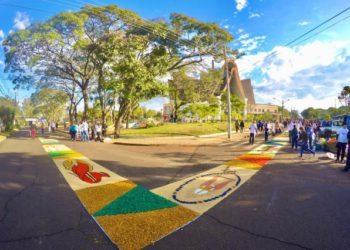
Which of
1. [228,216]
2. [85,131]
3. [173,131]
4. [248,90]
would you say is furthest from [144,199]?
[248,90]

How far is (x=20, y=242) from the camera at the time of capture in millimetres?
3256

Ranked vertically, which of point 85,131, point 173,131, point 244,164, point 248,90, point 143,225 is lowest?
point 143,225

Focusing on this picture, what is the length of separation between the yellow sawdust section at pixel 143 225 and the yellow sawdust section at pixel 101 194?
2.16 feet

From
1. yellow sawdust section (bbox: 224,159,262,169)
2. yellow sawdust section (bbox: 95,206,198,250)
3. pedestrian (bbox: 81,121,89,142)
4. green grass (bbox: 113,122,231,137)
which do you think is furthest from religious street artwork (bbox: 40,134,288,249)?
green grass (bbox: 113,122,231,137)

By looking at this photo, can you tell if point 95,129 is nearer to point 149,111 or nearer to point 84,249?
point 84,249

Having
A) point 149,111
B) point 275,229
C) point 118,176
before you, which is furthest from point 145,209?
point 149,111

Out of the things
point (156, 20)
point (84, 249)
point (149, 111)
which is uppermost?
point (156, 20)

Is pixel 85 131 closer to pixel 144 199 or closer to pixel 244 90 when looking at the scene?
pixel 144 199

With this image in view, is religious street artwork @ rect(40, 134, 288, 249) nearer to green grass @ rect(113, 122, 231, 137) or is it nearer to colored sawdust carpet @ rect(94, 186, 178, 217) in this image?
colored sawdust carpet @ rect(94, 186, 178, 217)

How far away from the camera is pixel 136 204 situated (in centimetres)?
472

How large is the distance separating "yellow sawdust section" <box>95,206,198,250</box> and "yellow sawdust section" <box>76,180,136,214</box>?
658 mm

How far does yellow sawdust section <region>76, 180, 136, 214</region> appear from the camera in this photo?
4.70 m

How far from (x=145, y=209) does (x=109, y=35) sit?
62.3ft

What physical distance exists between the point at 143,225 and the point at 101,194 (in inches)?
77.0
